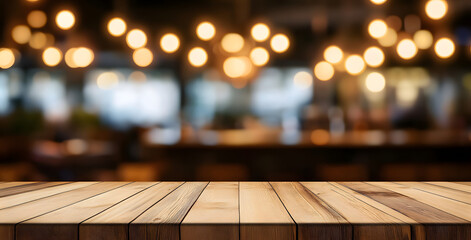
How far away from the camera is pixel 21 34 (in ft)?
22.5

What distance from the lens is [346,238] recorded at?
812 mm

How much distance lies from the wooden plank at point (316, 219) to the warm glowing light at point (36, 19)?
655 cm

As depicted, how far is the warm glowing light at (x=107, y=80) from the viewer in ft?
27.3

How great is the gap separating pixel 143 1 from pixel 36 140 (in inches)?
114

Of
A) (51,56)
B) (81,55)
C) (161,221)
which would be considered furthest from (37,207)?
(51,56)

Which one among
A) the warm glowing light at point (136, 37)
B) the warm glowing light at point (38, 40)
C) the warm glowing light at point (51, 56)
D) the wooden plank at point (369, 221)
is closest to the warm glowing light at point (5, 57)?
the warm glowing light at point (38, 40)

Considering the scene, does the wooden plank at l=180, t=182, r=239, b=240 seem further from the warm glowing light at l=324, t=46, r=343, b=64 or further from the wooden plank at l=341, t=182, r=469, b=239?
the warm glowing light at l=324, t=46, r=343, b=64

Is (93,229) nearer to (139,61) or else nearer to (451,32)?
(139,61)

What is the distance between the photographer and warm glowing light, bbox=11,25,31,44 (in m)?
6.60

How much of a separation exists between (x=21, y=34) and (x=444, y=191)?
24.1 feet

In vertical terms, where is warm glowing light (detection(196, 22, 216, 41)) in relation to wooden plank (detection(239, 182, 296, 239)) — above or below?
above

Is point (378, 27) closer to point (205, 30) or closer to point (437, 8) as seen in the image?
point (437, 8)

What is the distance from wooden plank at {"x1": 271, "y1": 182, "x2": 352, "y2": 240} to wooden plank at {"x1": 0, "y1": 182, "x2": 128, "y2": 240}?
59cm

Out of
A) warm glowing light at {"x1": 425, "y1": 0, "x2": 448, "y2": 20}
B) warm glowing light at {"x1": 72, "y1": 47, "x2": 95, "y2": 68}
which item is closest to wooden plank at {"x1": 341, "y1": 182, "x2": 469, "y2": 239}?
warm glowing light at {"x1": 425, "y1": 0, "x2": 448, "y2": 20}
